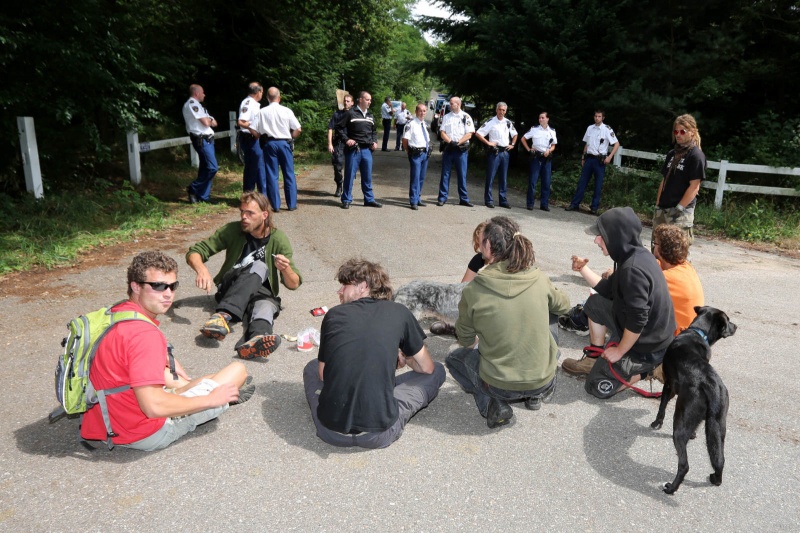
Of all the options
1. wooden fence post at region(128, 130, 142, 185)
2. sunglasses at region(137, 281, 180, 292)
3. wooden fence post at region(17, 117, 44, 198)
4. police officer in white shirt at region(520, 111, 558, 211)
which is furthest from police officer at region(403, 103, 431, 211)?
sunglasses at region(137, 281, 180, 292)

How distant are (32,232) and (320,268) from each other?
4294 mm

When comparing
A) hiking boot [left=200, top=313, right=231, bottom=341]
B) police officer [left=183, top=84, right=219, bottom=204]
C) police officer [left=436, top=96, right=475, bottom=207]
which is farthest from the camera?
police officer [left=436, top=96, right=475, bottom=207]

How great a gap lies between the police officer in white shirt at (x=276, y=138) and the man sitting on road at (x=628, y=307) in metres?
7.37

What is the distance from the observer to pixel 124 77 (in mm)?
11352

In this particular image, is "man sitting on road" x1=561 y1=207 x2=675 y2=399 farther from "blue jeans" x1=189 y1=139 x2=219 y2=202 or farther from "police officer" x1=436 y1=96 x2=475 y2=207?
"blue jeans" x1=189 y1=139 x2=219 y2=202

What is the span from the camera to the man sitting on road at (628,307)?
14.0 feet

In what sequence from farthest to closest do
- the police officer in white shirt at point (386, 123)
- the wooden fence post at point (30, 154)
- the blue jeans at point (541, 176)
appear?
the police officer in white shirt at point (386, 123) < the blue jeans at point (541, 176) < the wooden fence post at point (30, 154)

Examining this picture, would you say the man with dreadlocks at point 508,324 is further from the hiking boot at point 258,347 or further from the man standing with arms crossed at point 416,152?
the man standing with arms crossed at point 416,152

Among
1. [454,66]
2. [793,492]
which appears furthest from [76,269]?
[454,66]

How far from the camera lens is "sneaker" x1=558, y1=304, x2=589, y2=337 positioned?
6.09m

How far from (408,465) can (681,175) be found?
204 inches

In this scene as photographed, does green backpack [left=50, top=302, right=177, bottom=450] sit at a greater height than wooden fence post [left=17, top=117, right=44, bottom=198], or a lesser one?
lesser

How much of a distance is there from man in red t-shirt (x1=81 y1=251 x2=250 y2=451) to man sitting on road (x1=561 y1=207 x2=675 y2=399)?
2823 mm

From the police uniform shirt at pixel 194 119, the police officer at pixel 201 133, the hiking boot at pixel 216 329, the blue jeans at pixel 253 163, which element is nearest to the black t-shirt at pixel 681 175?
the hiking boot at pixel 216 329
